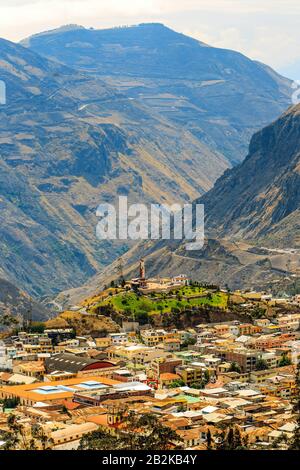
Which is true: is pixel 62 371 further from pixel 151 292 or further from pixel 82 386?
pixel 151 292

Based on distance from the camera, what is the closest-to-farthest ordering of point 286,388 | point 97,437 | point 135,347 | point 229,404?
point 97,437, point 229,404, point 286,388, point 135,347

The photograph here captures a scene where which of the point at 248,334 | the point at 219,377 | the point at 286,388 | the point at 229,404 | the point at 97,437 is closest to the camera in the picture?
the point at 97,437

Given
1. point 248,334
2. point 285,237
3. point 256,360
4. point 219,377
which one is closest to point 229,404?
point 219,377

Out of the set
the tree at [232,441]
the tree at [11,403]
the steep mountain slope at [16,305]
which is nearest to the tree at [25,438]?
the tree at [232,441]

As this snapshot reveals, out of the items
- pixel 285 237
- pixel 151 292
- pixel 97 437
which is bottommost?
pixel 97 437

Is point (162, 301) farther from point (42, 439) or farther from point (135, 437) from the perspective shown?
point (135, 437)

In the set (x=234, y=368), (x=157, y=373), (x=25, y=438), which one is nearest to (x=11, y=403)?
(x=157, y=373)

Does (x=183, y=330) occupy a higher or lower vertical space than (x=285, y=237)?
lower
